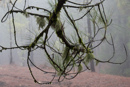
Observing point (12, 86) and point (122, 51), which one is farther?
point (122, 51)

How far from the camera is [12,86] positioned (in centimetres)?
536

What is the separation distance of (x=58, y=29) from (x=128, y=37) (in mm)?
13350

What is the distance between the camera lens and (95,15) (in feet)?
3.11

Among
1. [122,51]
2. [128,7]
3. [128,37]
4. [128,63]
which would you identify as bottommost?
[128,63]

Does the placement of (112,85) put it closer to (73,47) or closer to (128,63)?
(73,47)

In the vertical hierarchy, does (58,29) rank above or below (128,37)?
above

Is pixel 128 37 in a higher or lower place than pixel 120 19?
lower

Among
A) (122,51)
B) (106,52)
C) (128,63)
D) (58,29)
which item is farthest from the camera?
(106,52)

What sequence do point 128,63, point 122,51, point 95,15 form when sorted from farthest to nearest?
point 122,51, point 128,63, point 95,15

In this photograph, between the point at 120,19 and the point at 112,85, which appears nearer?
the point at 112,85

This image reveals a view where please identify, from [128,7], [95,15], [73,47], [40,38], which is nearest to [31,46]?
[40,38]

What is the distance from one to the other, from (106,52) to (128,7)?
5.79 m

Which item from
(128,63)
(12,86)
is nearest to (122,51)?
(128,63)

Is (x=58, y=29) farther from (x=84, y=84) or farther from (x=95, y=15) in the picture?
(x=84, y=84)
